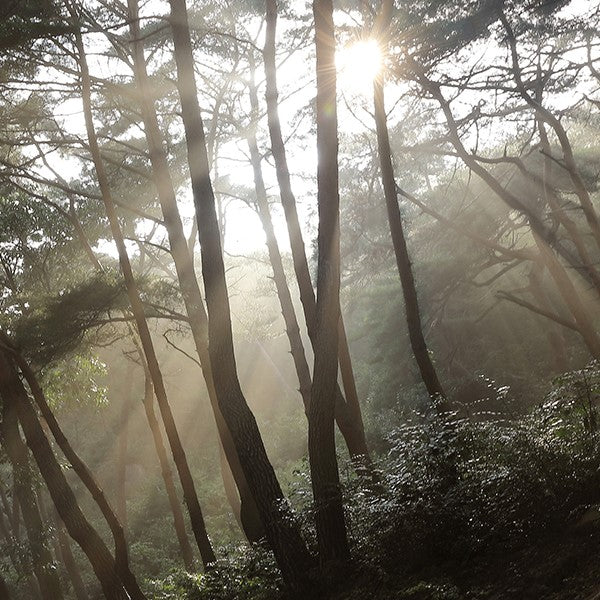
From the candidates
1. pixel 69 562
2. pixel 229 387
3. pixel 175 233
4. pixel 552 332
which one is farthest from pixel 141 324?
pixel 552 332

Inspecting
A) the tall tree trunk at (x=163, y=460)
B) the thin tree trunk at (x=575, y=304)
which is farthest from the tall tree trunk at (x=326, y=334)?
the tall tree trunk at (x=163, y=460)

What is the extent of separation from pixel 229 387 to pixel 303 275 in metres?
3.33

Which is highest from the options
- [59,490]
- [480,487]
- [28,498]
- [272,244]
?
[272,244]

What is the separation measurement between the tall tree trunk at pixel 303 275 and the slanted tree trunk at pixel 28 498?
4.94 m

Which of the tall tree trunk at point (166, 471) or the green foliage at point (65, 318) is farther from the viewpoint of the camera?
the tall tree trunk at point (166, 471)

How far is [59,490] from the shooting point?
10.7 meters

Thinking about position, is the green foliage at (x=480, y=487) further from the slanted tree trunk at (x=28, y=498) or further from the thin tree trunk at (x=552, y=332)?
the thin tree trunk at (x=552, y=332)

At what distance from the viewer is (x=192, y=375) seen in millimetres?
30328

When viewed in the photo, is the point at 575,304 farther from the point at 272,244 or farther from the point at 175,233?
the point at 175,233

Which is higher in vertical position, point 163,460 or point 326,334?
point 163,460

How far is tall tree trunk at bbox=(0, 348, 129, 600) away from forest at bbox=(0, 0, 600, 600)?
0.04 meters

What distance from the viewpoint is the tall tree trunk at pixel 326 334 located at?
249 inches

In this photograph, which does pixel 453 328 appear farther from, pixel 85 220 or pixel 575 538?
pixel 575 538

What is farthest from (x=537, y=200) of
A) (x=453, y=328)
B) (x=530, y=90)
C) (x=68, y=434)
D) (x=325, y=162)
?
(x=68, y=434)
